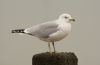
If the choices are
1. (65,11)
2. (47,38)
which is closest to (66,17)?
(47,38)

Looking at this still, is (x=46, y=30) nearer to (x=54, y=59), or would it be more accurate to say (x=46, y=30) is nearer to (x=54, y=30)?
(x=54, y=30)

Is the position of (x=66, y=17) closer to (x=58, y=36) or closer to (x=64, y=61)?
(x=58, y=36)

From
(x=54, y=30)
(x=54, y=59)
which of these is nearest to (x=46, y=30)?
(x=54, y=30)

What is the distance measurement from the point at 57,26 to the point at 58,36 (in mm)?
49

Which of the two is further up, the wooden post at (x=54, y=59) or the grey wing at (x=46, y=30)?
the grey wing at (x=46, y=30)

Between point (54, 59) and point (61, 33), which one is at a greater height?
point (61, 33)

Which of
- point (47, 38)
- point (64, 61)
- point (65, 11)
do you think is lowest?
point (64, 61)

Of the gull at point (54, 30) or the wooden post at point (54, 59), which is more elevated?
the gull at point (54, 30)

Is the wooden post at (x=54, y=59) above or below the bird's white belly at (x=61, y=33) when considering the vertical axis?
below

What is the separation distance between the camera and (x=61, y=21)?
1.56 metres

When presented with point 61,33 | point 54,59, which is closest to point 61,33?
point 61,33

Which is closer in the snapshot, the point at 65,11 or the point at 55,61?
the point at 55,61

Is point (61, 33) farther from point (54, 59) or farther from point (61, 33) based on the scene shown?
point (54, 59)

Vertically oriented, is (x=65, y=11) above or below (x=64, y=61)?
above
